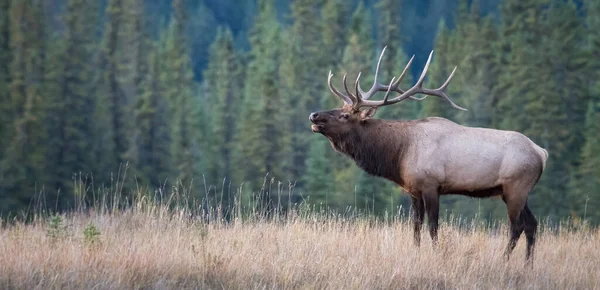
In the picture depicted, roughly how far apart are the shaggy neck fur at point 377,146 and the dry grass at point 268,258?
68 centimetres

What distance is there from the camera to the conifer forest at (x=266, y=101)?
133 feet

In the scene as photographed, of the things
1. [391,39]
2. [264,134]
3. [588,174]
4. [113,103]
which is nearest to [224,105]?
[113,103]

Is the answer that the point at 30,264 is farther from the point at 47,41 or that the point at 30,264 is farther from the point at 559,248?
the point at 47,41

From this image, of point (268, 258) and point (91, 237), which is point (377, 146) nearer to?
point (268, 258)

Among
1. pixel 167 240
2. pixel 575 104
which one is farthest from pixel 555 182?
pixel 167 240

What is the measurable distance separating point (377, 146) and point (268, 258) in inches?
105

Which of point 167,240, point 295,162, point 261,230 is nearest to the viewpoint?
point 167,240

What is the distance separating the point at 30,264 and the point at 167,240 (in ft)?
5.14

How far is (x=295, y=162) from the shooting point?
162 feet

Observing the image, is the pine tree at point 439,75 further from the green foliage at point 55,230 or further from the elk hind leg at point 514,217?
the green foliage at point 55,230

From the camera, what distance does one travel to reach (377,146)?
10531mm

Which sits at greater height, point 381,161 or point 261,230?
point 381,161

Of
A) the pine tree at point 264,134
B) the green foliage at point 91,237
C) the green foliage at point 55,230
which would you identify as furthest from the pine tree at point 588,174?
the green foliage at point 91,237

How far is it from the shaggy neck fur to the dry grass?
2.23 ft
